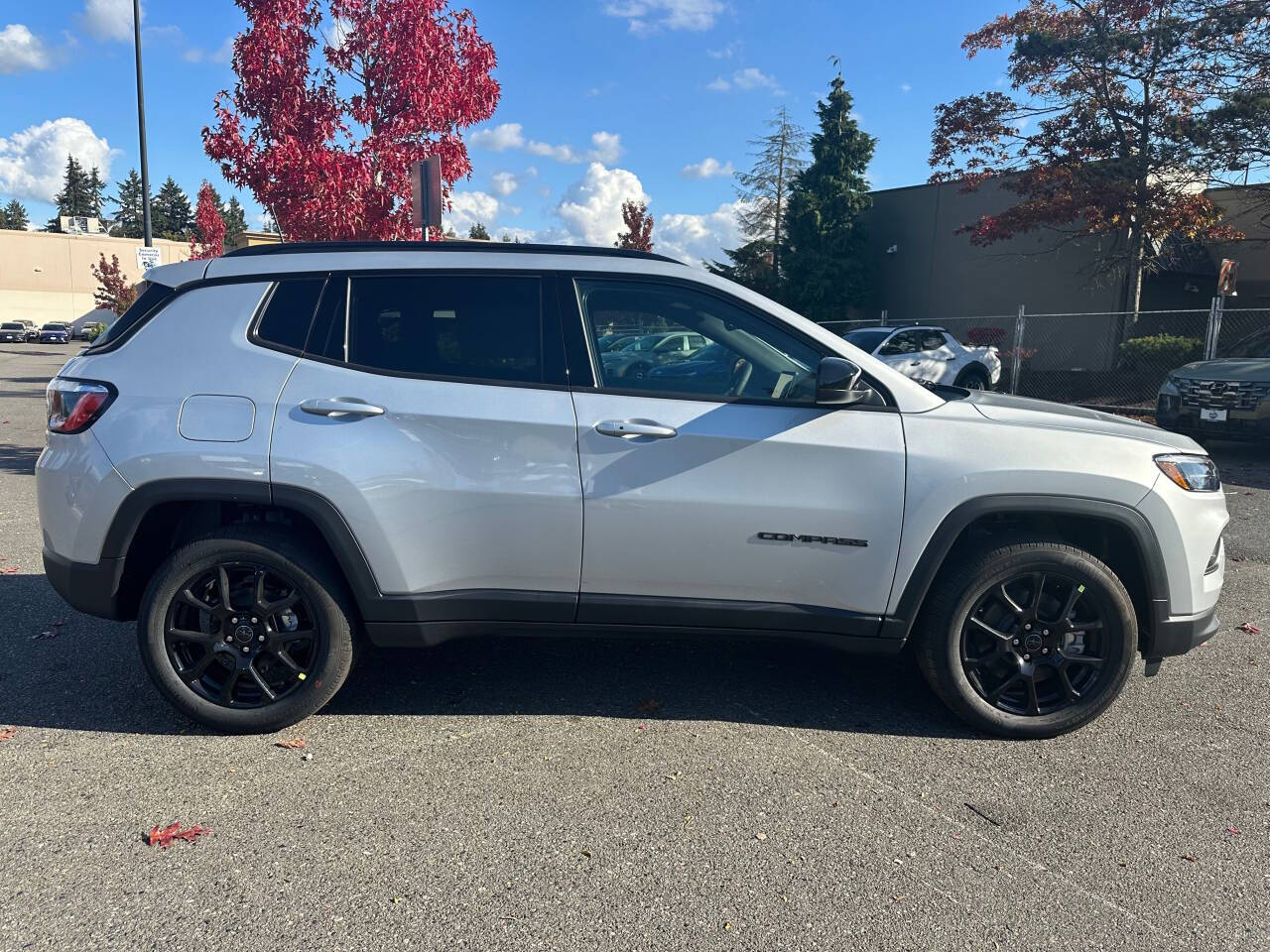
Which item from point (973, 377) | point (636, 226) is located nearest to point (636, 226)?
point (636, 226)

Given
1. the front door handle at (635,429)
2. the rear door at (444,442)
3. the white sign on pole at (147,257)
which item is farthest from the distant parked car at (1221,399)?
the white sign on pole at (147,257)

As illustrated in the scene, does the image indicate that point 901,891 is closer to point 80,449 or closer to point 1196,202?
point 80,449

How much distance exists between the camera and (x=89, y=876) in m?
2.61

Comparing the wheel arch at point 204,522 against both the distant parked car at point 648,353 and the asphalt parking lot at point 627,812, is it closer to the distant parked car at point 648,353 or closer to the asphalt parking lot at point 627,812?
the asphalt parking lot at point 627,812

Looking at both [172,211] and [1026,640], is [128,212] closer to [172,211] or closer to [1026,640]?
[172,211]

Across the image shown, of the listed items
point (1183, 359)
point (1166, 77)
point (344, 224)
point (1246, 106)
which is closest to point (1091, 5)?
point (1166, 77)

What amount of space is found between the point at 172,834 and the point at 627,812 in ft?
4.81

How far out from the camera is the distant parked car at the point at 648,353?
3.50 m

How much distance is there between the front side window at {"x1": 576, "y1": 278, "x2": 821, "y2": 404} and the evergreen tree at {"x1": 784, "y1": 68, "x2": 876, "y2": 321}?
25.6 meters

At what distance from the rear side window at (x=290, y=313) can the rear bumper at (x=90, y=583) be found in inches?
41.8

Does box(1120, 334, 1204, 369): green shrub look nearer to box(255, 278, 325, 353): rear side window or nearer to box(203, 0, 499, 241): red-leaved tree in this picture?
box(203, 0, 499, 241): red-leaved tree

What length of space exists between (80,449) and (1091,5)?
1935 cm

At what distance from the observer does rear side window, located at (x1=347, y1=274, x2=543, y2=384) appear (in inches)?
137

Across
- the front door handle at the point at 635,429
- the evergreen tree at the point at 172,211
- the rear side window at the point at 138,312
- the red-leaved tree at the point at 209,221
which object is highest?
the evergreen tree at the point at 172,211
